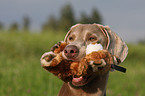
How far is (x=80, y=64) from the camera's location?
2643mm

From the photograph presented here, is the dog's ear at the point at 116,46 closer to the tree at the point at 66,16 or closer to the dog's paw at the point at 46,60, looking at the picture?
the dog's paw at the point at 46,60

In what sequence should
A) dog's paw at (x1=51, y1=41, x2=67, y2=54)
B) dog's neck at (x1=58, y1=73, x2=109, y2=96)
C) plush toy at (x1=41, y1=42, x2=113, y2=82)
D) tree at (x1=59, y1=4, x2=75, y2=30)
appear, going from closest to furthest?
plush toy at (x1=41, y1=42, x2=113, y2=82), dog's paw at (x1=51, y1=41, x2=67, y2=54), dog's neck at (x1=58, y1=73, x2=109, y2=96), tree at (x1=59, y1=4, x2=75, y2=30)

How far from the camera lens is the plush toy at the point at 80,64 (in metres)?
2.63

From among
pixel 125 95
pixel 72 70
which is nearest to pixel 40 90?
pixel 125 95

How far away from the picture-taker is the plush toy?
8.62ft

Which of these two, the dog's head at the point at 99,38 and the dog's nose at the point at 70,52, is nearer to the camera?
the dog's nose at the point at 70,52

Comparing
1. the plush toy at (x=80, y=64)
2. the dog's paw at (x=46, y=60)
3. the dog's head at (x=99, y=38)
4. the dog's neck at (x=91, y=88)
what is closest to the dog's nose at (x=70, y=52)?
the plush toy at (x=80, y=64)

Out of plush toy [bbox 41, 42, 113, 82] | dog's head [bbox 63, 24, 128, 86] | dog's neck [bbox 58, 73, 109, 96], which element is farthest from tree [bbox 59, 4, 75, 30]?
plush toy [bbox 41, 42, 113, 82]

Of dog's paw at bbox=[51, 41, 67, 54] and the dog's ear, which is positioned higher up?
dog's paw at bbox=[51, 41, 67, 54]

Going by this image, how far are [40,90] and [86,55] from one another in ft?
13.0

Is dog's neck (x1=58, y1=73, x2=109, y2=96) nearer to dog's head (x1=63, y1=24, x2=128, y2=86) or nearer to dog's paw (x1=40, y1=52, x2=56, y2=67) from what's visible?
dog's head (x1=63, y1=24, x2=128, y2=86)

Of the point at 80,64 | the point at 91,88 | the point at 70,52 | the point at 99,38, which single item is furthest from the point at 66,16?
the point at 80,64

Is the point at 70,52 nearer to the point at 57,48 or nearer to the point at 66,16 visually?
the point at 57,48

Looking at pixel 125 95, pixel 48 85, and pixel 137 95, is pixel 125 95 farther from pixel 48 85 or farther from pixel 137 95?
pixel 48 85
